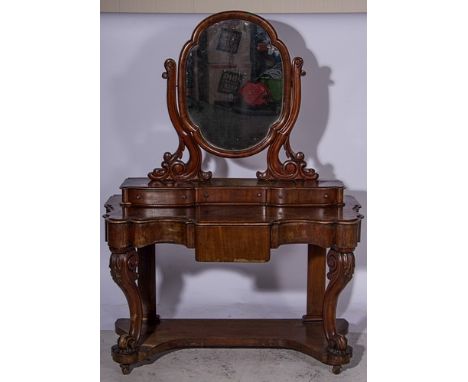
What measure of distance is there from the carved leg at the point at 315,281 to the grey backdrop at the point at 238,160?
1.01 feet

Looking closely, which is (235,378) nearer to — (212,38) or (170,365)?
Result: (170,365)

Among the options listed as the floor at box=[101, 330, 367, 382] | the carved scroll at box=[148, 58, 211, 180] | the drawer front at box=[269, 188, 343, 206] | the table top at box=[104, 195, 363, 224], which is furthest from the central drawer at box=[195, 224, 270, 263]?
the floor at box=[101, 330, 367, 382]

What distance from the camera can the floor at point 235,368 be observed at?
2.85 m

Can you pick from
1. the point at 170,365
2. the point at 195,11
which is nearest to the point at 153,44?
the point at 195,11

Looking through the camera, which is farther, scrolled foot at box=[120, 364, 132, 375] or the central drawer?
scrolled foot at box=[120, 364, 132, 375]

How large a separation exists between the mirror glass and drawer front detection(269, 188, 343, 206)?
0.26 meters

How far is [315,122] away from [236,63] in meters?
0.68

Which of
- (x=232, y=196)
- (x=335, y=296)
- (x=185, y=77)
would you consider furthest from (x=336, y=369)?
(x=185, y=77)

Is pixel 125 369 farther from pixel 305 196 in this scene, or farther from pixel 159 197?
pixel 305 196

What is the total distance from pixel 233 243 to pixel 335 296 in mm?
494

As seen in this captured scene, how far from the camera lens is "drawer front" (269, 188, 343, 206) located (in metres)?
2.84

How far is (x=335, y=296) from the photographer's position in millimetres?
2830

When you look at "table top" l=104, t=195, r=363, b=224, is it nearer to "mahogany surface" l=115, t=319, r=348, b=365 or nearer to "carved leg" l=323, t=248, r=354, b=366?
"carved leg" l=323, t=248, r=354, b=366

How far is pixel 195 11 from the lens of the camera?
3.28m
